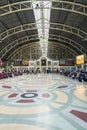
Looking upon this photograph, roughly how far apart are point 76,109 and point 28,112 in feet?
7.35

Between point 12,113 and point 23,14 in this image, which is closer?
point 12,113

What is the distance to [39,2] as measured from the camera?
2352 centimetres

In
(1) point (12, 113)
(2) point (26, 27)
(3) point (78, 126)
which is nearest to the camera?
(3) point (78, 126)

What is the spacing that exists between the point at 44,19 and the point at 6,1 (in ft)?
32.6

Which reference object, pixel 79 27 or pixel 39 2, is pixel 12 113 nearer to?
pixel 39 2

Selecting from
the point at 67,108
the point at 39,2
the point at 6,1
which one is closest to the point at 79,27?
the point at 39,2

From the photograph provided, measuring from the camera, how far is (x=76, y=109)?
28.8 feet

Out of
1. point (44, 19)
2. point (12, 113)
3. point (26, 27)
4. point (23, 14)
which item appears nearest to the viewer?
point (12, 113)

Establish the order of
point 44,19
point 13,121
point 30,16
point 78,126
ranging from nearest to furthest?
point 78,126 < point 13,121 < point 30,16 < point 44,19

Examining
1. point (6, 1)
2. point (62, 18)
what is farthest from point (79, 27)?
point (6, 1)

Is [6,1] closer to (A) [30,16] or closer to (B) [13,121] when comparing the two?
(A) [30,16]

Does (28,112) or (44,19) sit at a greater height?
(44,19)

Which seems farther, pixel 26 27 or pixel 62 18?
pixel 26 27

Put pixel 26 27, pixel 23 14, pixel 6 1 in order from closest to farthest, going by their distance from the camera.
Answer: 1. pixel 6 1
2. pixel 23 14
3. pixel 26 27
